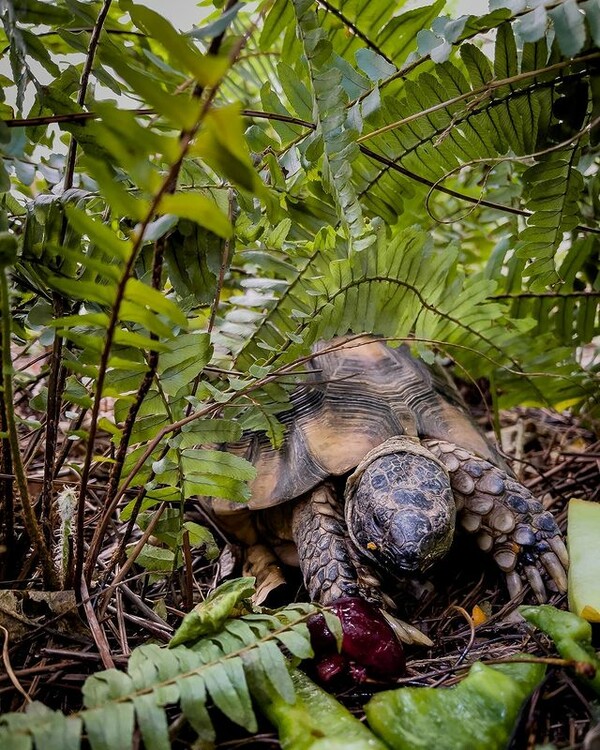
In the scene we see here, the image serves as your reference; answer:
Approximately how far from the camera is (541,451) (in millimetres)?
2945

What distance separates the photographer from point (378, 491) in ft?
5.99

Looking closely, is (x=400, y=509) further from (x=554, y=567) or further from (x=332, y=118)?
(x=332, y=118)

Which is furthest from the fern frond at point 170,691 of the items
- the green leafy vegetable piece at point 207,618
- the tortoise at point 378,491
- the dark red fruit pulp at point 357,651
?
the tortoise at point 378,491

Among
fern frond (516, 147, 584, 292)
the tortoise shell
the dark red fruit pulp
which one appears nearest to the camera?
the dark red fruit pulp

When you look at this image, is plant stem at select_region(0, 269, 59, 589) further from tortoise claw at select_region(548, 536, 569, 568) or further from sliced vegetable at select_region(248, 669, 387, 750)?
tortoise claw at select_region(548, 536, 569, 568)

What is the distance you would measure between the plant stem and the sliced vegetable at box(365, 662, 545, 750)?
73 cm

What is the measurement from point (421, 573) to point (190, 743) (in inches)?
33.6

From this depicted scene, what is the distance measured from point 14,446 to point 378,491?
3.50 ft

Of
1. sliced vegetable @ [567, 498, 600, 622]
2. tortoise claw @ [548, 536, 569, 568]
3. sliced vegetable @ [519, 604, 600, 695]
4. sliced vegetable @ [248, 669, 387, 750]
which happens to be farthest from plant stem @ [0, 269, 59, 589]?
tortoise claw @ [548, 536, 569, 568]

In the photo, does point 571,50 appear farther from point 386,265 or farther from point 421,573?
point 421,573

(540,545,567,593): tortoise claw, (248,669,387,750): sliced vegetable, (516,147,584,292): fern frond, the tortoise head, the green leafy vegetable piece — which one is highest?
(516,147,584,292): fern frond

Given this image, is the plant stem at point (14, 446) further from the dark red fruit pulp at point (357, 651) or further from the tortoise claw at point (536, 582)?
the tortoise claw at point (536, 582)

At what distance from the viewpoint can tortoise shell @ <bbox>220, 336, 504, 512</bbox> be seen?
6.78ft

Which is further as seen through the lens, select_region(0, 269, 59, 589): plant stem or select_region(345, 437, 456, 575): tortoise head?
select_region(345, 437, 456, 575): tortoise head
